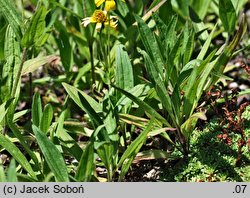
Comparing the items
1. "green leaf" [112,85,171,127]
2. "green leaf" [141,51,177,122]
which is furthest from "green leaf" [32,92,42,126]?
"green leaf" [141,51,177,122]

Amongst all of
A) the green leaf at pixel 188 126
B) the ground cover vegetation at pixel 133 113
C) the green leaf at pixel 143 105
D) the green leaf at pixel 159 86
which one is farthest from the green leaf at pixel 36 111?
the green leaf at pixel 188 126

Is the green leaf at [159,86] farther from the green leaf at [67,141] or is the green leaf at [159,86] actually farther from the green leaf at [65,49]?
the green leaf at [65,49]

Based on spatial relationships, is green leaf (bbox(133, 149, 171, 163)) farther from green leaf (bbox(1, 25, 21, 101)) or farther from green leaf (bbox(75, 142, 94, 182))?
green leaf (bbox(1, 25, 21, 101))

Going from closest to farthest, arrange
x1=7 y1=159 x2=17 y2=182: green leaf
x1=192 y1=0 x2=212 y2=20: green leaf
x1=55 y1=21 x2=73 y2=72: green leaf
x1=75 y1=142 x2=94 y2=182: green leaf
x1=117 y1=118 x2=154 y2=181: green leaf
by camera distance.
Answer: x1=7 y1=159 x2=17 y2=182: green leaf < x1=75 y1=142 x2=94 y2=182: green leaf < x1=117 y1=118 x2=154 y2=181: green leaf < x1=55 y1=21 x2=73 y2=72: green leaf < x1=192 y1=0 x2=212 y2=20: green leaf

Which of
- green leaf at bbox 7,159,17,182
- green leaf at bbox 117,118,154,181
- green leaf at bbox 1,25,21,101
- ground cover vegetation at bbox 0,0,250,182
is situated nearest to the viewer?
green leaf at bbox 7,159,17,182

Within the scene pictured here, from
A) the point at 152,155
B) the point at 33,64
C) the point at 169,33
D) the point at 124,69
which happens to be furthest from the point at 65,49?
the point at 152,155

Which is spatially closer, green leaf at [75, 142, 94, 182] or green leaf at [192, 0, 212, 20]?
green leaf at [75, 142, 94, 182]

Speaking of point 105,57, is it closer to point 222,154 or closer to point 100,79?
point 100,79
